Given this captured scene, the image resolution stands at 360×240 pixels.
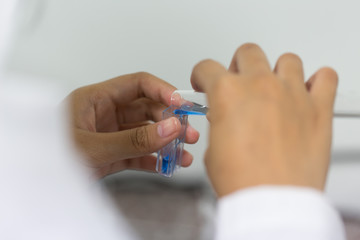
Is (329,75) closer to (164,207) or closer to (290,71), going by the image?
(290,71)

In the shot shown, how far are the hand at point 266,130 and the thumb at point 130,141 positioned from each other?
0.39ft

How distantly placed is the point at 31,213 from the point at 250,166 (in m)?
0.13

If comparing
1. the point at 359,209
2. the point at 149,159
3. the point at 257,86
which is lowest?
the point at 359,209

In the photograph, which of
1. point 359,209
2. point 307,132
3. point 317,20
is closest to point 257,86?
point 307,132

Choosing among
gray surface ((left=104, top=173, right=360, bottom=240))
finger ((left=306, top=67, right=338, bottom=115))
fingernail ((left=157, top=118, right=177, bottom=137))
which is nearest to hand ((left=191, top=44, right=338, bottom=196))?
finger ((left=306, top=67, right=338, bottom=115))

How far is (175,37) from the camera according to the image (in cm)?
56

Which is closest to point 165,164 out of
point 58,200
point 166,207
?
point 58,200

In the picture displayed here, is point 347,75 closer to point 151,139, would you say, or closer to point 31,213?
point 151,139

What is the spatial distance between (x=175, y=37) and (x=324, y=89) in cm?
35

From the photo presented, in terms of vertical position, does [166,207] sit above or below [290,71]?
below

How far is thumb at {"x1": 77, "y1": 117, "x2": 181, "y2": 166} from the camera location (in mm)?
347

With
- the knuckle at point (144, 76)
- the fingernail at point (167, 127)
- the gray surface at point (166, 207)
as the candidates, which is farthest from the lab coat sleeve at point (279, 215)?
the gray surface at point (166, 207)

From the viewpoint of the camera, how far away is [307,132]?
0.70 ft

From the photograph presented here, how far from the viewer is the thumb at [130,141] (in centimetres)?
35
